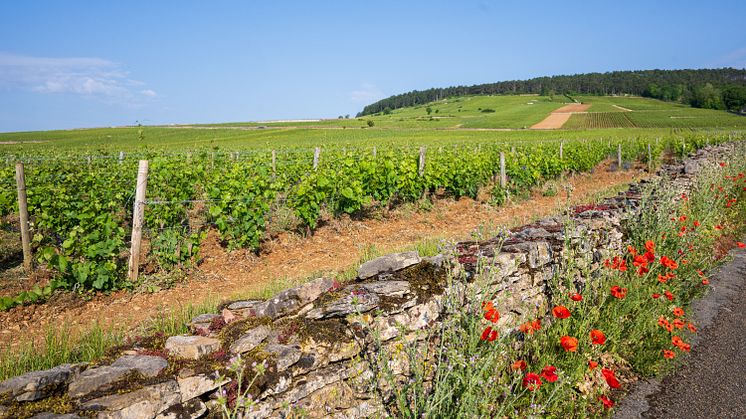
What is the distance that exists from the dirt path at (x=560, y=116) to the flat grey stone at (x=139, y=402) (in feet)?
222

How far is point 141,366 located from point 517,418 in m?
2.45

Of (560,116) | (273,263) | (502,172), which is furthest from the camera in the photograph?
(560,116)

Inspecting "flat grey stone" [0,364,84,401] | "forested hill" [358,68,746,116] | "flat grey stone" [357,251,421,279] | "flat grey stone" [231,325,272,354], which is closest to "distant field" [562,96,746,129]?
"forested hill" [358,68,746,116]

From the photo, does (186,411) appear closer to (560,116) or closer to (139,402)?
(139,402)

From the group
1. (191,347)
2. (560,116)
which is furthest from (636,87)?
(191,347)

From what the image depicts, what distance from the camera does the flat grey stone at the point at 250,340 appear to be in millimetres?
2804

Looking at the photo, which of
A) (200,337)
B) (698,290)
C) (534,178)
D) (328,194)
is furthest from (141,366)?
(534,178)

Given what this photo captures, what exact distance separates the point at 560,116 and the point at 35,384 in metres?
82.5

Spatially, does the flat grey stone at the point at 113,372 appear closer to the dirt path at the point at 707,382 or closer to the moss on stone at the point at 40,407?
the moss on stone at the point at 40,407

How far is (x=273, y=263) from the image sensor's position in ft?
27.0

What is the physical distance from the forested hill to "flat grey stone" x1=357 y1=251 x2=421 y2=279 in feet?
324

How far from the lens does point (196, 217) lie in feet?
34.0

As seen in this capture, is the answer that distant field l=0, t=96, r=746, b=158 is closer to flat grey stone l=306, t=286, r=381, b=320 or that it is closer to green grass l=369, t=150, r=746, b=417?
green grass l=369, t=150, r=746, b=417

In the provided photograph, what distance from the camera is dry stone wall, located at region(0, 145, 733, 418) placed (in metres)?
2.31
